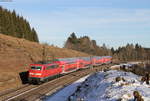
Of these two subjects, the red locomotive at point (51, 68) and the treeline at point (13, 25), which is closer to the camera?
the red locomotive at point (51, 68)

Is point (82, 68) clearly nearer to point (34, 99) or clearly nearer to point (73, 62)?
point (73, 62)

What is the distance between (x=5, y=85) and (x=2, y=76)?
2279mm

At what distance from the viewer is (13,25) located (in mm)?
81500

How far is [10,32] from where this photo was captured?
81250mm

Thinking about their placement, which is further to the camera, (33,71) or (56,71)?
(56,71)

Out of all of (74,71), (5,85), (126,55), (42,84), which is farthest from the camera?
(126,55)

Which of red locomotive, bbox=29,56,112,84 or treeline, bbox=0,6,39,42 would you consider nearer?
red locomotive, bbox=29,56,112,84

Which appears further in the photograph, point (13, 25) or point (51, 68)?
point (13, 25)

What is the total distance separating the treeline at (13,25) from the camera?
76762 mm

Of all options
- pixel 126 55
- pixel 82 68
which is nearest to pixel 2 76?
pixel 82 68

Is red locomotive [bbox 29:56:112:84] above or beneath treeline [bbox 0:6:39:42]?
beneath

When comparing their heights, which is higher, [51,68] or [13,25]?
[13,25]

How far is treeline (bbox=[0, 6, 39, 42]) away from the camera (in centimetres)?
7676

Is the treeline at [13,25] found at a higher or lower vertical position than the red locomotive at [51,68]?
higher
